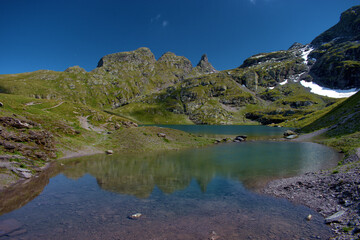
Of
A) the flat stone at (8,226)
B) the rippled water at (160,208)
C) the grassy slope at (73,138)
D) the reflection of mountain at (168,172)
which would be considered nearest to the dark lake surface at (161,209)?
the rippled water at (160,208)

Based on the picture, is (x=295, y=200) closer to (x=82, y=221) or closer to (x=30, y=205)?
(x=82, y=221)

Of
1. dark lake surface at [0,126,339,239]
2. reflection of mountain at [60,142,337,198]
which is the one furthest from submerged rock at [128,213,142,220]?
reflection of mountain at [60,142,337,198]

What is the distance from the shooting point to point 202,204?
19.8 m

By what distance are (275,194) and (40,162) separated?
127 feet

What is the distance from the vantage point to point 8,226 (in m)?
14.7

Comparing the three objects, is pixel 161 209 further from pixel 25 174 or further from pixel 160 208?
pixel 25 174

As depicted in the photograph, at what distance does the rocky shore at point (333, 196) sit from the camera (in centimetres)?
1425

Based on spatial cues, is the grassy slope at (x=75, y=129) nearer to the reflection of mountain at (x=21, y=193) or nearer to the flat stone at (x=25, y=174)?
the flat stone at (x=25, y=174)

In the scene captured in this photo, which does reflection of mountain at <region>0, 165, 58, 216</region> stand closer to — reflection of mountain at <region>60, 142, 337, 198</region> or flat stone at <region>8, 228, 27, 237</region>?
reflection of mountain at <region>60, 142, 337, 198</region>

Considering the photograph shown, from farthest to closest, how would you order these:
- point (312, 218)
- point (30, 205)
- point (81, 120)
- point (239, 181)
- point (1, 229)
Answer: point (81, 120) → point (239, 181) → point (30, 205) → point (312, 218) → point (1, 229)

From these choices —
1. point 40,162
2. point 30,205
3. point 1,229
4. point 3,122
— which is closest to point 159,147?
point 40,162

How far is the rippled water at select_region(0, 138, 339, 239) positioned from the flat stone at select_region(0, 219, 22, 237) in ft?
1.08

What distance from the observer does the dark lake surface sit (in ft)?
47.0

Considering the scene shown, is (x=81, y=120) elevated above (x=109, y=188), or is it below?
above
